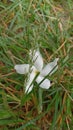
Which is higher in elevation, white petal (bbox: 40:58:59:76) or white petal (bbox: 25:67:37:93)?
white petal (bbox: 40:58:59:76)

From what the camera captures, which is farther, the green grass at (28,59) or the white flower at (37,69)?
the green grass at (28,59)

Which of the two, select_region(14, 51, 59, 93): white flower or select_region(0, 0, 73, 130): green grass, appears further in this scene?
select_region(0, 0, 73, 130): green grass

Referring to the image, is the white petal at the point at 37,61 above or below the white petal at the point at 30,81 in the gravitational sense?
above

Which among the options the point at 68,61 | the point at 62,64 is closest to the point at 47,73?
the point at 62,64

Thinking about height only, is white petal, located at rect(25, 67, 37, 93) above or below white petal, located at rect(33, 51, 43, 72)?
below

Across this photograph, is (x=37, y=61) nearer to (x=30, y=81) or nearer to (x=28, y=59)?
(x=30, y=81)

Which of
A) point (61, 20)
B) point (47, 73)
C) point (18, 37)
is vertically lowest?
point (47, 73)

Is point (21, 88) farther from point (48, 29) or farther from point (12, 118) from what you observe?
point (48, 29)

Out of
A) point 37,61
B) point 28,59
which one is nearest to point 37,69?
point 37,61
